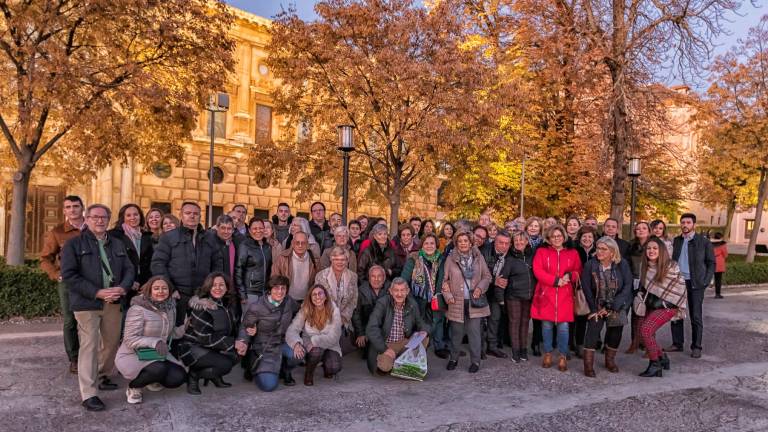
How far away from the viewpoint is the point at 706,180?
81.5 ft

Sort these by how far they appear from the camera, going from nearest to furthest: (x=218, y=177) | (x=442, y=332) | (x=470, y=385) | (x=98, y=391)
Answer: (x=98, y=391) → (x=470, y=385) → (x=442, y=332) → (x=218, y=177)

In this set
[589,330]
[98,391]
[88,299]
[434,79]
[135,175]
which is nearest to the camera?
[88,299]

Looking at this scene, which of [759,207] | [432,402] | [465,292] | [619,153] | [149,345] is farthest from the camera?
[759,207]

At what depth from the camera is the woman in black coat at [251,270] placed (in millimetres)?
7098

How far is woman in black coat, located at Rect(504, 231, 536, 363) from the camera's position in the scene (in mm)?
7695

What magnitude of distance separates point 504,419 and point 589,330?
2.15 meters

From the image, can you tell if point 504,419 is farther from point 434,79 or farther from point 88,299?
point 434,79

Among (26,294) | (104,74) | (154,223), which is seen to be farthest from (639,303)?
(104,74)

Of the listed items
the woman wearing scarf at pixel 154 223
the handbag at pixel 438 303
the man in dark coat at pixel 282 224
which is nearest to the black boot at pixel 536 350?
the handbag at pixel 438 303

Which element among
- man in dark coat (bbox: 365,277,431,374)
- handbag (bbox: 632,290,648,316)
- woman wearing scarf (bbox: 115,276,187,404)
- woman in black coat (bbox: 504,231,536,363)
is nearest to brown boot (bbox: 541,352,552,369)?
woman in black coat (bbox: 504,231,536,363)

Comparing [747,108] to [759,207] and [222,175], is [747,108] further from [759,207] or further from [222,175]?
[222,175]

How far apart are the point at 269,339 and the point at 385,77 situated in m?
8.77

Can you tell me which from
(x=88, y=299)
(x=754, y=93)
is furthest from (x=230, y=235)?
(x=754, y=93)

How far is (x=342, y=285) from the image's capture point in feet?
Answer: 23.3
